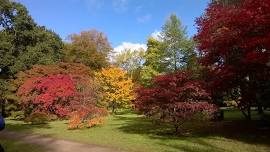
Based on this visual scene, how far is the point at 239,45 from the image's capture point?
48.6 ft

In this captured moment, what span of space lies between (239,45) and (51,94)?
17120 mm

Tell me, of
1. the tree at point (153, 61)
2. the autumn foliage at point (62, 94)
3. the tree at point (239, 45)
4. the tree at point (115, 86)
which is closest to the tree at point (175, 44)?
the tree at point (153, 61)

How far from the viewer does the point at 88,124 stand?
23109mm

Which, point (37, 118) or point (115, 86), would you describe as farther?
point (115, 86)

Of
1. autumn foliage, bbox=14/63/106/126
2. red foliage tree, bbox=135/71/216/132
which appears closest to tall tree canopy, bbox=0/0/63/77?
autumn foliage, bbox=14/63/106/126

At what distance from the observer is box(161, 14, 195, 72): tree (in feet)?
131

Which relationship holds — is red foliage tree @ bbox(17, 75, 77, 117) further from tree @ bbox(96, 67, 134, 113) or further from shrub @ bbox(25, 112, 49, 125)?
tree @ bbox(96, 67, 134, 113)

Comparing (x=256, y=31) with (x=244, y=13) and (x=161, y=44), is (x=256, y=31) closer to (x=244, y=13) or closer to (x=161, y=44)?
(x=244, y=13)

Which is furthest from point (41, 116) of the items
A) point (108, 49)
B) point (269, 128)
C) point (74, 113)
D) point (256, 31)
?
point (108, 49)

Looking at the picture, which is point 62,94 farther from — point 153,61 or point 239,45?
point 153,61

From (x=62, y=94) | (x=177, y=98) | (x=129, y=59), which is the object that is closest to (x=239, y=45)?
(x=177, y=98)

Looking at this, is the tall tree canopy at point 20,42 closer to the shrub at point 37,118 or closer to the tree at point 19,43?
the tree at point 19,43

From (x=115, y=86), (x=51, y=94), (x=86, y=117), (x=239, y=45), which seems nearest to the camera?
(x=239, y=45)

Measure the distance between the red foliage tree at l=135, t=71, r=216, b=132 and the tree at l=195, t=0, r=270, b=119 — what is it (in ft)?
3.41
